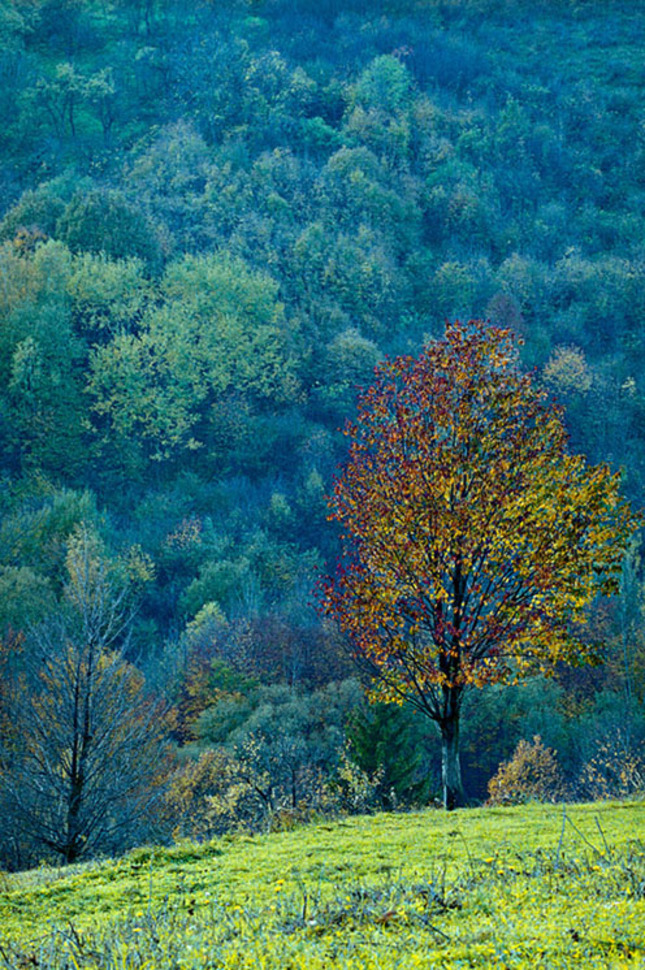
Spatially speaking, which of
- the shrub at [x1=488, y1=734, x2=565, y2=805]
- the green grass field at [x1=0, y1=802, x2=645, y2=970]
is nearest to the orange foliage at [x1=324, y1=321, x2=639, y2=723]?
the green grass field at [x1=0, y1=802, x2=645, y2=970]

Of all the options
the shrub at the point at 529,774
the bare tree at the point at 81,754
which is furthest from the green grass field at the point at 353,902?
the shrub at the point at 529,774

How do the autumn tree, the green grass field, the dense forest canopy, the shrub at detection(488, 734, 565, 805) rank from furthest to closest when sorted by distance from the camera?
the dense forest canopy < the shrub at detection(488, 734, 565, 805) < the autumn tree < the green grass field

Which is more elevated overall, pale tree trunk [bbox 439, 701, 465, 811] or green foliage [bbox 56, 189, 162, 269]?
green foliage [bbox 56, 189, 162, 269]

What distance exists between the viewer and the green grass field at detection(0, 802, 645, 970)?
6.82 meters

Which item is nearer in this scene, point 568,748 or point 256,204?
point 568,748

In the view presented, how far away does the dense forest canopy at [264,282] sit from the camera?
5916cm

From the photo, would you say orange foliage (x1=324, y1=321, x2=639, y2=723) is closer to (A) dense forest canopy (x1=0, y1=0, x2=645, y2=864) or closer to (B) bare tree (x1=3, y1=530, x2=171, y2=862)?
(B) bare tree (x1=3, y1=530, x2=171, y2=862)

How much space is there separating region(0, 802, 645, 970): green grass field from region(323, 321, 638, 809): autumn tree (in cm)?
397

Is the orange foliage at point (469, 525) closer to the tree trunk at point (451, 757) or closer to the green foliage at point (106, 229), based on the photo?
the tree trunk at point (451, 757)

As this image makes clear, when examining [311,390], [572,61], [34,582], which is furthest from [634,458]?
[572,61]

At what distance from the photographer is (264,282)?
285 feet

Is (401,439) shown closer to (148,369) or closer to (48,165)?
(148,369)

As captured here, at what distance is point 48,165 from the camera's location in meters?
104

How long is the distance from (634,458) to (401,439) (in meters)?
73.5
